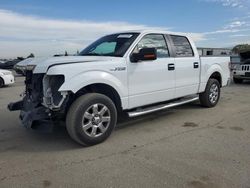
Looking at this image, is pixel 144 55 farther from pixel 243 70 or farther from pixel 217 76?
pixel 243 70

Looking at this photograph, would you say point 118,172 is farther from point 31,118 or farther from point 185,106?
point 185,106

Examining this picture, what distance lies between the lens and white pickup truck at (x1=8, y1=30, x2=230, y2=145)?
452 centimetres

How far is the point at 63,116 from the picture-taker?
465cm

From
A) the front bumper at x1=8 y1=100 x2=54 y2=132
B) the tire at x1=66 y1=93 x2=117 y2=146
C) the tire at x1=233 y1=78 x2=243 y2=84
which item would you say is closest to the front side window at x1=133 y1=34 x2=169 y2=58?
the tire at x1=66 y1=93 x2=117 y2=146

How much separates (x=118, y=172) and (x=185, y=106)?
4.48 metres

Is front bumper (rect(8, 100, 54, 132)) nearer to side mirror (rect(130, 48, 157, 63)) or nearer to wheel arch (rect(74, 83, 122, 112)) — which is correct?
wheel arch (rect(74, 83, 122, 112))

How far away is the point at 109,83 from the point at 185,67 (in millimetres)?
2229

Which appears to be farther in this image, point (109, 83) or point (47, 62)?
point (109, 83)

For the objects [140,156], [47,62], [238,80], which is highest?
[47,62]

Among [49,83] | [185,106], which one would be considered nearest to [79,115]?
[49,83]

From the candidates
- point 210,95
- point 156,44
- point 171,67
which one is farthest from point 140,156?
point 210,95

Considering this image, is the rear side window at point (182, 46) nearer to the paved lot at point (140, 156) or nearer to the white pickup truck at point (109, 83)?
the white pickup truck at point (109, 83)

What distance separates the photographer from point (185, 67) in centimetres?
641

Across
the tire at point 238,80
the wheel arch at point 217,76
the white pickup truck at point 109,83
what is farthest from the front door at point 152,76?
the tire at point 238,80
